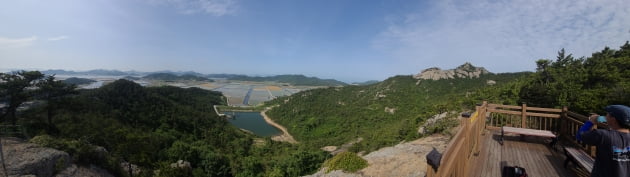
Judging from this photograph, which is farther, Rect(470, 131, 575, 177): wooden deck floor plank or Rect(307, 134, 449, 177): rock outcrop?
Rect(307, 134, 449, 177): rock outcrop

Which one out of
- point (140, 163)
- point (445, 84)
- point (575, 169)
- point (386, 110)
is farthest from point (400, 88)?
point (575, 169)

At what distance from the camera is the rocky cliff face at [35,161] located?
13.8 meters

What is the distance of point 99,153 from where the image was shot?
1975 centimetres

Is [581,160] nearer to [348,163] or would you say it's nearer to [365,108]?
[348,163]

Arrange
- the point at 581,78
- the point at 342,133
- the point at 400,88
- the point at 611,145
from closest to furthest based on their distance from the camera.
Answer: the point at 611,145
the point at 581,78
the point at 342,133
the point at 400,88

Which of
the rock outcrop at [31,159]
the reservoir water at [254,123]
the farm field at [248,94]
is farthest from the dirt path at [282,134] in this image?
the rock outcrop at [31,159]

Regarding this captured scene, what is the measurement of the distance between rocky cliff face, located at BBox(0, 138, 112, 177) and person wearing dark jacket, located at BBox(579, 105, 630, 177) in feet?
67.6

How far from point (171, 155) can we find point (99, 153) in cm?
1016

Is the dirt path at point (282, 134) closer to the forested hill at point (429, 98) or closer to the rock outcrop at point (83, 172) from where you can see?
the forested hill at point (429, 98)

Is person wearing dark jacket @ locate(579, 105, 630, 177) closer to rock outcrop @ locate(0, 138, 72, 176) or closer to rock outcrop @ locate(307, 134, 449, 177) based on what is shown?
rock outcrop @ locate(307, 134, 449, 177)

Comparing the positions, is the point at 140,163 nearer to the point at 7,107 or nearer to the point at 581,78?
the point at 7,107

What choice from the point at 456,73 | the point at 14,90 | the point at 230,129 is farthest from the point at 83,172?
the point at 456,73

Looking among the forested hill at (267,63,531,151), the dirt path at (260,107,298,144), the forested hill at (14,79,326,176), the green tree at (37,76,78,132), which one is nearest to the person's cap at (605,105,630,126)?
the forested hill at (14,79,326,176)

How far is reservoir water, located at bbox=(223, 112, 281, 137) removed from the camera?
62984mm
